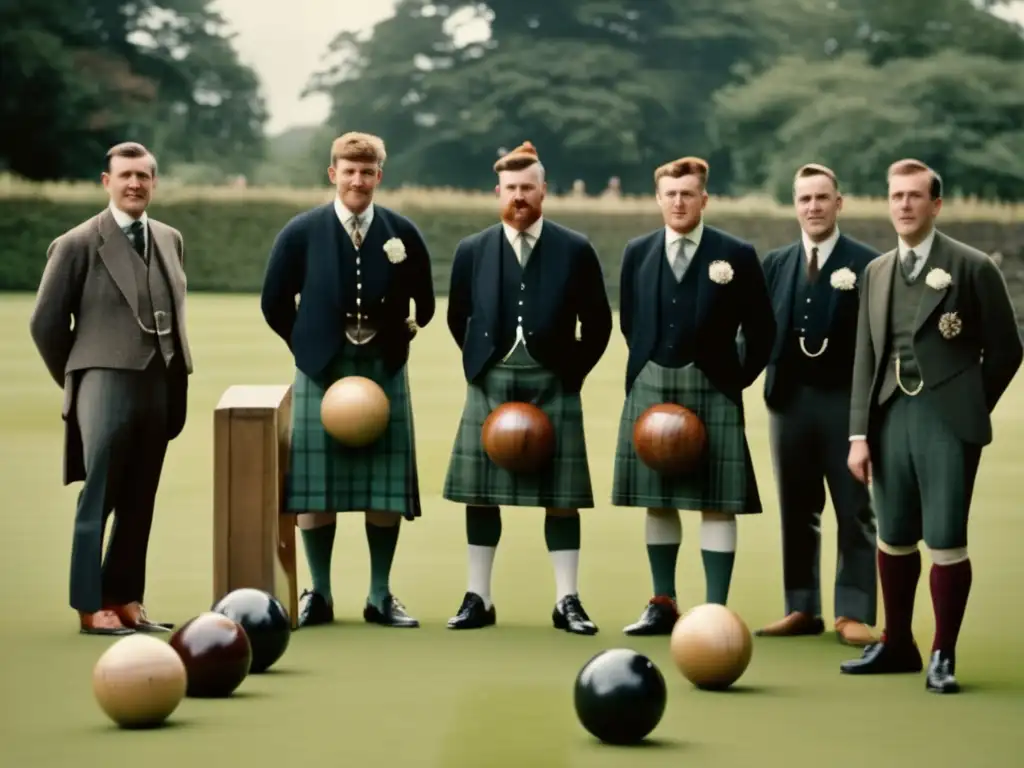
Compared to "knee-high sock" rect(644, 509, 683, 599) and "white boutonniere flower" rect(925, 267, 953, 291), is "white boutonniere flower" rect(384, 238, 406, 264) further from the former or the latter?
"white boutonniere flower" rect(925, 267, 953, 291)

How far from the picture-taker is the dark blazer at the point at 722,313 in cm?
859

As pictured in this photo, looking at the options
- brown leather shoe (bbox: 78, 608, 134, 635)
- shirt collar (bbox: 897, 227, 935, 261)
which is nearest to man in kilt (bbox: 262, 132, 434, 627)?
brown leather shoe (bbox: 78, 608, 134, 635)

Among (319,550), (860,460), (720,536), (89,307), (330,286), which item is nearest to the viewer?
(860,460)

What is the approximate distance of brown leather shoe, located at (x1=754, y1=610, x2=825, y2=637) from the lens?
8.66 meters

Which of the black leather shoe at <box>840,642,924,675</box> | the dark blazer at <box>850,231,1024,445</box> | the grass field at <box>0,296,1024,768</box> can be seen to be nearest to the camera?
the grass field at <box>0,296,1024,768</box>

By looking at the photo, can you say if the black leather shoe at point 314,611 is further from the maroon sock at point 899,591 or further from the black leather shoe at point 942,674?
the black leather shoe at point 942,674

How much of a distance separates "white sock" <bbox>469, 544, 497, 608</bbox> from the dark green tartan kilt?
1.88 ft

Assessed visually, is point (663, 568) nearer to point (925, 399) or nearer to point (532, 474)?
point (532, 474)

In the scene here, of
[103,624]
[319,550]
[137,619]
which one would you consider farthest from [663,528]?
[103,624]

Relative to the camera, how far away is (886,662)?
7.78 metres

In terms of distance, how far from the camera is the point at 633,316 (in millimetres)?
8719

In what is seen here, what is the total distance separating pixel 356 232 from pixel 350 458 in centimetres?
90

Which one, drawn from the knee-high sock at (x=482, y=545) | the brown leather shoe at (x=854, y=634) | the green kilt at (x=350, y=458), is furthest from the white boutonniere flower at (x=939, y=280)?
the green kilt at (x=350, y=458)

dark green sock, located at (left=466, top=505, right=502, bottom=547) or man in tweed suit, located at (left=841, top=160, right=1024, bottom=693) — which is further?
dark green sock, located at (left=466, top=505, right=502, bottom=547)
